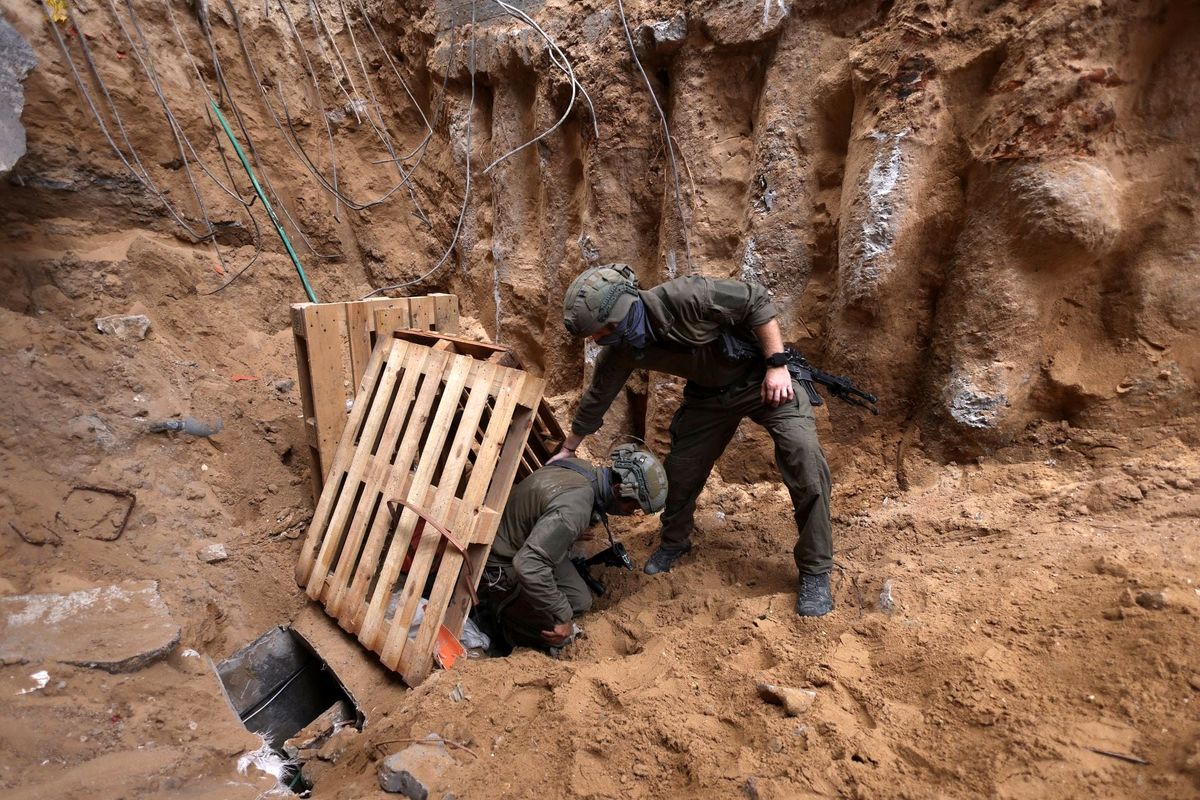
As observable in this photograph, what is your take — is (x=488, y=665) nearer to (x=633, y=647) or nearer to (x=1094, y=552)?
(x=633, y=647)

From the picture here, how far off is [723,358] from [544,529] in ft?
4.25

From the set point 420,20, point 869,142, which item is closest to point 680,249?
point 869,142

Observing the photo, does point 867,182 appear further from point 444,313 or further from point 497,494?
point 444,313

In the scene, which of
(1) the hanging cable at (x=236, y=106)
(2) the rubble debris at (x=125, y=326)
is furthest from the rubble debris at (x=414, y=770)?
(1) the hanging cable at (x=236, y=106)

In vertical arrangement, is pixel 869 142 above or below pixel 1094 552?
above

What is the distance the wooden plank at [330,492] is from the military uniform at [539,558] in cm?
112

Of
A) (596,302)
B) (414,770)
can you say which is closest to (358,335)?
(596,302)

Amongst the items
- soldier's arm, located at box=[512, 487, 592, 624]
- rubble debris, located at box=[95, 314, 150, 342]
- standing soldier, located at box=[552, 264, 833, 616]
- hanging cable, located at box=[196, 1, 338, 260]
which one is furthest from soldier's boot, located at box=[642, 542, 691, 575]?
hanging cable, located at box=[196, 1, 338, 260]

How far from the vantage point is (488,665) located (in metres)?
3.00

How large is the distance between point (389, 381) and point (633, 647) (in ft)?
6.92

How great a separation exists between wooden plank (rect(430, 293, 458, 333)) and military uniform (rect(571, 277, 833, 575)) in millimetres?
1514

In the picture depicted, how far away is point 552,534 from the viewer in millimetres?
3178

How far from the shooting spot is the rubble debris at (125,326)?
445 cm

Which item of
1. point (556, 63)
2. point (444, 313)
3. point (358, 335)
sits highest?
point (556, 63)
